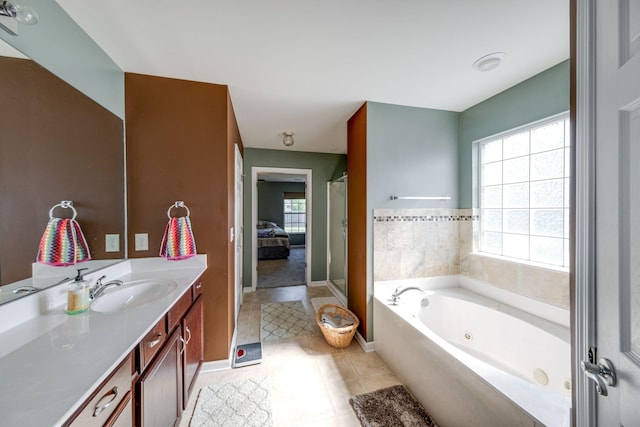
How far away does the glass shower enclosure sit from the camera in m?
3.50

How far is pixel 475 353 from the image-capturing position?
1922 mm

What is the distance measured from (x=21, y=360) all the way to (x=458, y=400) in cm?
190

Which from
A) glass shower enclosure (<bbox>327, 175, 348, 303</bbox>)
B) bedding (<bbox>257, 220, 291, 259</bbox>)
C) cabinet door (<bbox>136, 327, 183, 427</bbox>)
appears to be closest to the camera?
cabinet door (<bbox>136, 327, 183, 427</bbox>)

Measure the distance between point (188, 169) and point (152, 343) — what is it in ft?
4.18

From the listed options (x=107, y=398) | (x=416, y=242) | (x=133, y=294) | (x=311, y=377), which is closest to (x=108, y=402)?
(x=107, y=398)

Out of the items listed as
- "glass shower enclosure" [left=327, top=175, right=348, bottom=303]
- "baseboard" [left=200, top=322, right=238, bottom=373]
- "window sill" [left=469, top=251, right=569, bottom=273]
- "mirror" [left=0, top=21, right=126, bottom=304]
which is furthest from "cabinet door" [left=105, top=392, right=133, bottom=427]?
"glass shower enclosure" [left=327, top=175, right=348, bottom=303]

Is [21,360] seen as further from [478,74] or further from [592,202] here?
[478,74]

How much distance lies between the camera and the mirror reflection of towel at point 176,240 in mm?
Result: 1650

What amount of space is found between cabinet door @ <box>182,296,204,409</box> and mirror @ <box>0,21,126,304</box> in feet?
2.15

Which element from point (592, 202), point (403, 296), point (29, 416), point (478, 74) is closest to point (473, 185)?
point (478, 74)

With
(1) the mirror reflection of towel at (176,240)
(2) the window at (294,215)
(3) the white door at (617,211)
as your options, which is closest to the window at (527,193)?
(3) the white door at (617,211)

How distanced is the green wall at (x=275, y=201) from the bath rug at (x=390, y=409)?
→ 622 cm

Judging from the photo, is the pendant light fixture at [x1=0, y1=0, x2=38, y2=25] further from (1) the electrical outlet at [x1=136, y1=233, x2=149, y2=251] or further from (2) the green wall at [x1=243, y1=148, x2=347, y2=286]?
(2) the green wall at [x1=243, y1=148, x2=347, y2=286]

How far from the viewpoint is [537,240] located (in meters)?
1.84
